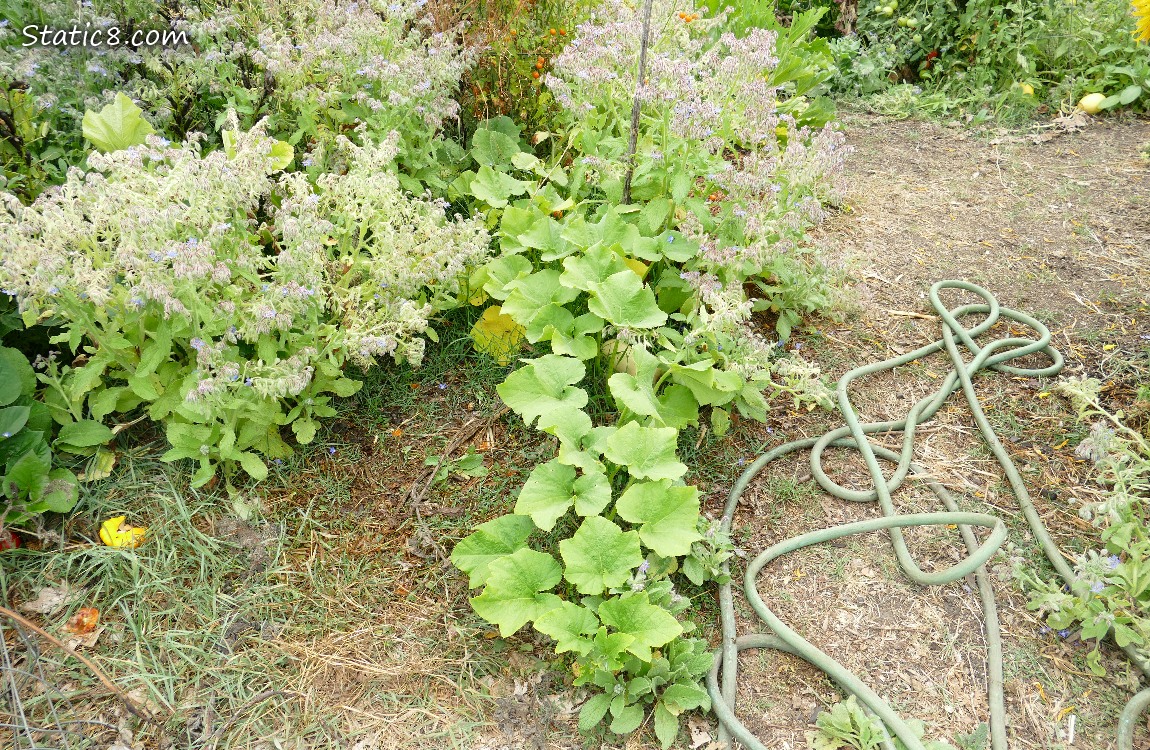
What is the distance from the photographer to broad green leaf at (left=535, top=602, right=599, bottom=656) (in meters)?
1.80

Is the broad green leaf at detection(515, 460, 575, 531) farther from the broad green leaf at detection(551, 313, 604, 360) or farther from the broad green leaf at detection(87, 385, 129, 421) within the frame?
the broad green leaf at detection(87, 385, 129, 421)

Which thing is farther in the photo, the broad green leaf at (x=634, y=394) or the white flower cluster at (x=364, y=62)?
the white flower cluster at (x=364, y=62)

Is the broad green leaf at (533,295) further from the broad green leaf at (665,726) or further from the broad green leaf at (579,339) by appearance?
the broad green leaf at (665,726)

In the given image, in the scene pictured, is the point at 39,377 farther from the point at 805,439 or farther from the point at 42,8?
the point at 805,439

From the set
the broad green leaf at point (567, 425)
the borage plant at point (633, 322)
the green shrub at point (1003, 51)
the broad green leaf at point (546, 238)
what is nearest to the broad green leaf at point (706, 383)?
the borage plant at point (633, 322)

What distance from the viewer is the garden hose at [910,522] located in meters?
1.86

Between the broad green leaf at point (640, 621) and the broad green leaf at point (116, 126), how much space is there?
209cm

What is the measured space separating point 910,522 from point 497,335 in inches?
56.9

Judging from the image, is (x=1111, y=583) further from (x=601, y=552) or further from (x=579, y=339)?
(x=579, y=339)

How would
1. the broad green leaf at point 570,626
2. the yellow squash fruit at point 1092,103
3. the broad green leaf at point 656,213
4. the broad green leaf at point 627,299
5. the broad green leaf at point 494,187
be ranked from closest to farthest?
the broad green leaf at point 570,626 → the broad green leaf at point 627,299 → the broad green leaf at point 656,213 → the broad green leaf at point 494,187 → the yellow squash fruit at point 1092,103

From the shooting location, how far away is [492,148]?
10.0 feet

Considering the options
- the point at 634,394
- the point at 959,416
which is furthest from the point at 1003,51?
the point at 634,394

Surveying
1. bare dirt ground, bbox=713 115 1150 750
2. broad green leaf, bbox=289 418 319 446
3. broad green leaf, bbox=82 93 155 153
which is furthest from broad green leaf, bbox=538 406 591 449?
broad green leaf, bbox=82 93 155 153

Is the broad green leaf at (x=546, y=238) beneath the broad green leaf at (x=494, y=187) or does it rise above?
beneath
